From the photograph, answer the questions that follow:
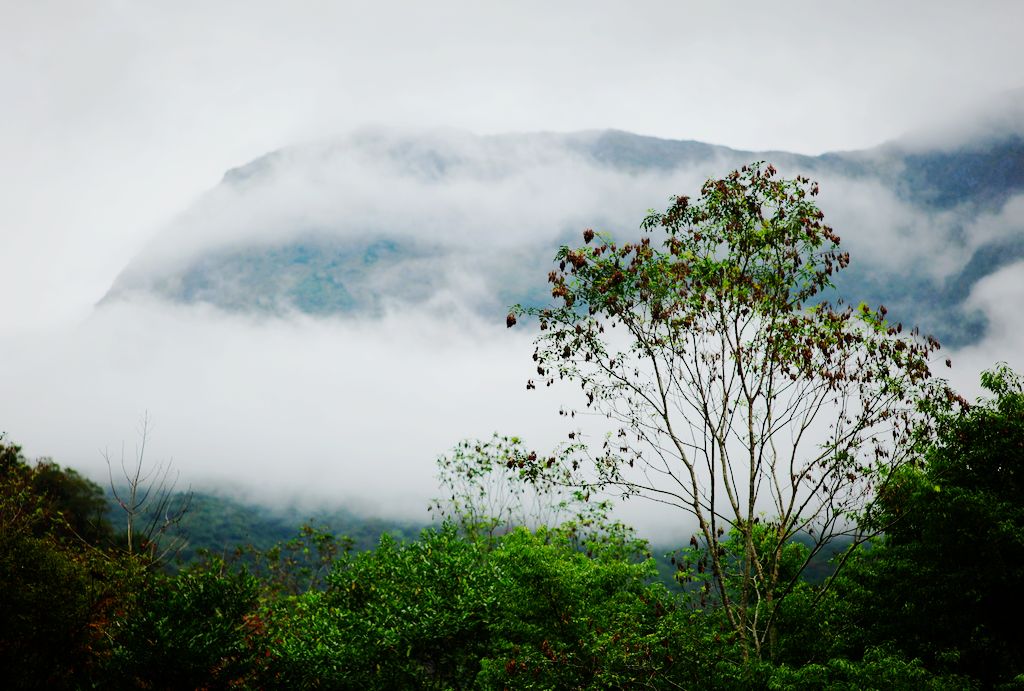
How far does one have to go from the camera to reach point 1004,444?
51.4 ft

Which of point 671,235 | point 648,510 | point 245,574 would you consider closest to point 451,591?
point 245,574

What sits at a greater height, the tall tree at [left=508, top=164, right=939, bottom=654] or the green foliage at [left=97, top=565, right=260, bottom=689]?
the tall tree at [left=508, top=164, right=939, bottom=654]

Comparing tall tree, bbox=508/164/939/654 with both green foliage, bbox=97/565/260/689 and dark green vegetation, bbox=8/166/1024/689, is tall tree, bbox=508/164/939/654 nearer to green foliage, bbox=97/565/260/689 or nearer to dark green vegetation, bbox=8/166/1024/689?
dark green vegetation, bbox=8/166/1024/689

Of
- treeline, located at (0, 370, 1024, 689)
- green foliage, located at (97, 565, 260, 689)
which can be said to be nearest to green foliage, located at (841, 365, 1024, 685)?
treeline, located at (0, 370, 1024, 689)

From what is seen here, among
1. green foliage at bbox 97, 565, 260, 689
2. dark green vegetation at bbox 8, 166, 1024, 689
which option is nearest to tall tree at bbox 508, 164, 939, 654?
dark green vegetation at bbox 8, 166, 1024, 689

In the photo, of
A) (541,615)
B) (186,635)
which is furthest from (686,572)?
(186,635)

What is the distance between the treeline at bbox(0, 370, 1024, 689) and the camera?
14789mm

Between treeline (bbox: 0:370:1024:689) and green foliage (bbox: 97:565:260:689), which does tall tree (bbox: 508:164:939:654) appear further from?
green foliage (bbox: 97:565:260:689)

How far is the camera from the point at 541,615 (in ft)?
58.0

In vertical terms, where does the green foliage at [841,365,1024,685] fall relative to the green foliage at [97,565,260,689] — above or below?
above

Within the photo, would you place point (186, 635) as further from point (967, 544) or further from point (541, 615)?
point (967, 544)

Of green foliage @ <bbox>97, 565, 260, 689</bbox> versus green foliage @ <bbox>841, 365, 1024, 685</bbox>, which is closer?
green foliage @ <bbox>841, 365, 1024, 685</bbox>

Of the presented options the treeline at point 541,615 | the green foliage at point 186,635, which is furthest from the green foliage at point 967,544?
the green foliage at point 186,635

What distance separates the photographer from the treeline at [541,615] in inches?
582
